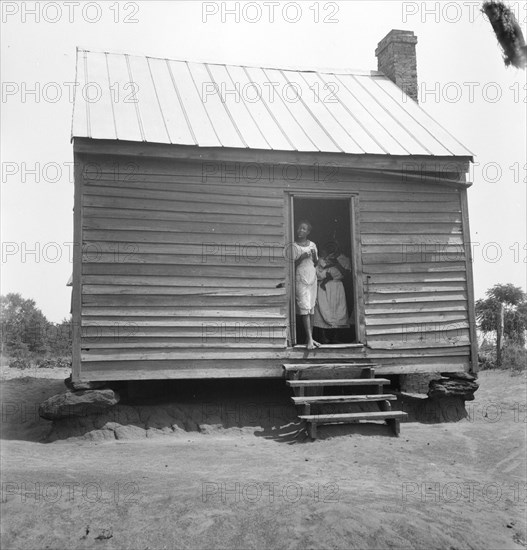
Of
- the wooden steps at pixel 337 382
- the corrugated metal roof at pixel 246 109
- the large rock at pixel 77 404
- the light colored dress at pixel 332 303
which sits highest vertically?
the corrugated metal roof at pixel 246 109

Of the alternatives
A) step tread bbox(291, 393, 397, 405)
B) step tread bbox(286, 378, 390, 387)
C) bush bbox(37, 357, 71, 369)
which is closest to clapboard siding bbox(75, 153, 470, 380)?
step tread bbox(286, 378, 390, 387)

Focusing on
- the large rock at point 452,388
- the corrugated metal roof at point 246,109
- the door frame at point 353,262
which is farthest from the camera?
the large rock at point 452,388

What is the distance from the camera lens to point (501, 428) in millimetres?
9078

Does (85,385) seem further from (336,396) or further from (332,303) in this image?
(332,303)

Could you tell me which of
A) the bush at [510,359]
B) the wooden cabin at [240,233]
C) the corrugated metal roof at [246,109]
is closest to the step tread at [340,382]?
the wooden cabin at [240,233]

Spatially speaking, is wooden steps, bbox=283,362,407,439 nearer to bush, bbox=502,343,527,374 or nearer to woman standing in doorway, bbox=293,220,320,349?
woman standing in doorway, bbox=293,220,320,349

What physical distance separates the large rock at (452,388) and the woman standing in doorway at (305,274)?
2335 mm

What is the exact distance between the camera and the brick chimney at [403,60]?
12664mm

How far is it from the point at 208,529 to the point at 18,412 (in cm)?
659

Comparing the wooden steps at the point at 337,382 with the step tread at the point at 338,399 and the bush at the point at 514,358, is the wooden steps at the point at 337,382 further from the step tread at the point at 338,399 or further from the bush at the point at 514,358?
the bush at the point at 514,358

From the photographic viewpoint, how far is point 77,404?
830cm

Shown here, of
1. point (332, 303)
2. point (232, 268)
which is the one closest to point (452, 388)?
point (332, 303)

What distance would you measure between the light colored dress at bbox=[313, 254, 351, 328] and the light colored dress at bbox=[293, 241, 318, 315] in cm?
108

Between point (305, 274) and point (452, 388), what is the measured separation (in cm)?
311
